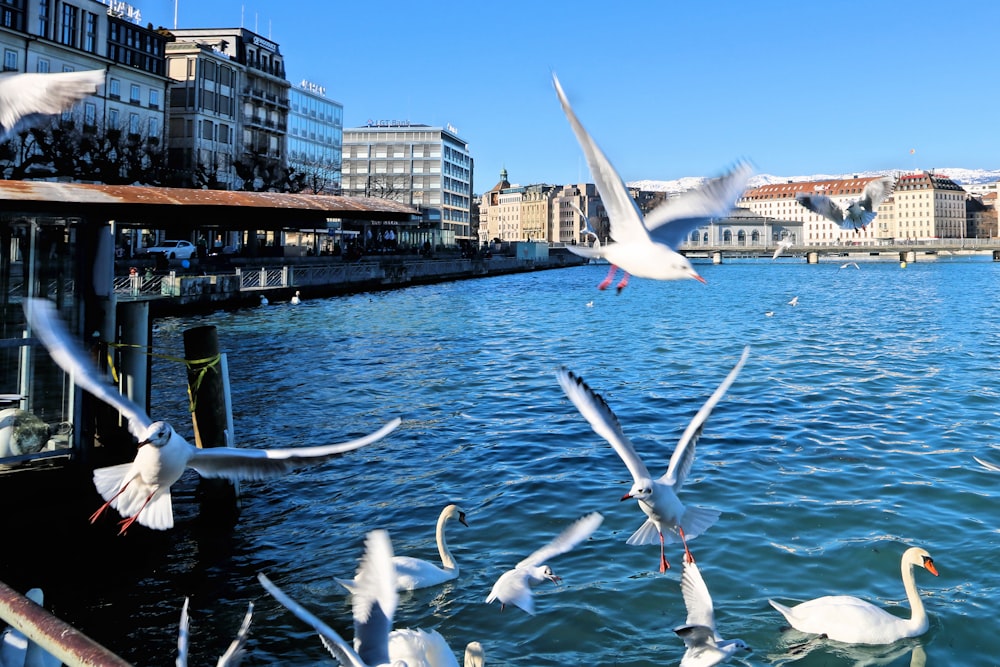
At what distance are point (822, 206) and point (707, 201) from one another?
9.47 m

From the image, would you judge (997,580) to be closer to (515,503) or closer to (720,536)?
(720,536)

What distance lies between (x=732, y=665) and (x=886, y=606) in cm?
180

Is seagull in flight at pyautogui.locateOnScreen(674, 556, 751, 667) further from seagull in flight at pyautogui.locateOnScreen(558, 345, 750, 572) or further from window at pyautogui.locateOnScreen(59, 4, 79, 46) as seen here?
window at pyautogui.locateOnScreen(59, 4, 79, 46)

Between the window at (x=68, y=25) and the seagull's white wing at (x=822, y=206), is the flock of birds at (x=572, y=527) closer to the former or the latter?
the seagull's white wing at (x=822, y=206)

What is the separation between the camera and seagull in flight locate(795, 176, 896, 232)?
13883mm

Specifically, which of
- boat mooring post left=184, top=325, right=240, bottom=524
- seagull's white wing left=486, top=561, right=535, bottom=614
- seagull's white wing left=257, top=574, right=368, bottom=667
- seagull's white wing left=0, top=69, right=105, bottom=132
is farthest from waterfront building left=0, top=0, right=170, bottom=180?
seagull's white wing left=257, top=574, right=368, bottom=667

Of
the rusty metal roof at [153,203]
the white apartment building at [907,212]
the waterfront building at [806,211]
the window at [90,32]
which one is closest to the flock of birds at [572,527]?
the rusty metal roof at [153,203]

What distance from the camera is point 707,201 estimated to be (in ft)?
17.5

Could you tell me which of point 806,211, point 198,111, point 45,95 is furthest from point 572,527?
point 806,211

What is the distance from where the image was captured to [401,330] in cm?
2994

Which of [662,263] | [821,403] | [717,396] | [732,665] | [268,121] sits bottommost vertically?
[732,665]

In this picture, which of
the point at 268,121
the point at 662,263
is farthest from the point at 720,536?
the point at 268,121

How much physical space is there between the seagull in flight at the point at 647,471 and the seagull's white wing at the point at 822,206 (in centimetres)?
906

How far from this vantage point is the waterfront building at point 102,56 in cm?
4806
